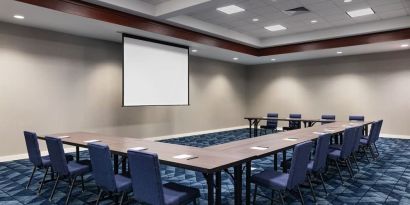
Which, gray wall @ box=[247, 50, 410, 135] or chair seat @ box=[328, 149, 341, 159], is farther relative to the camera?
gray wall @ box=[247, 50, 410, 135]

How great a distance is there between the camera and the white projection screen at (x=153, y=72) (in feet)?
22.5

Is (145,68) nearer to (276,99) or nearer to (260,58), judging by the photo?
(260,58)

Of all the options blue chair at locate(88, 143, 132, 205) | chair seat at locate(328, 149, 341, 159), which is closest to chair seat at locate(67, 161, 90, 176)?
blue chair at locate(88, 143, 132, 205)

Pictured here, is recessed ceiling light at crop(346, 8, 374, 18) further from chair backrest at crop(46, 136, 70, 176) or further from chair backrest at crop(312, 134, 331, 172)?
chair backrest at crop(46, 136, 70, 176)

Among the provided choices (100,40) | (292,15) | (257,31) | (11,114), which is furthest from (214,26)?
(11,114)

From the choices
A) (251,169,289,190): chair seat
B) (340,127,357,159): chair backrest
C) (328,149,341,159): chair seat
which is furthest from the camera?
(328,149,341,159): chair seat

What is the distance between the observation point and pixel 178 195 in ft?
8.20

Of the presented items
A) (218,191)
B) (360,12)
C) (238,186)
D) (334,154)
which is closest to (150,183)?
(218,191)

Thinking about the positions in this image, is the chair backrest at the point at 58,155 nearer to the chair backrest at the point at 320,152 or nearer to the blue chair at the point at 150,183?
the blue chair at the point at 150,183

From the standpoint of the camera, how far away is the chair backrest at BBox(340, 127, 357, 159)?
4209 millimetres

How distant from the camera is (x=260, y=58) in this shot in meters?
10.6

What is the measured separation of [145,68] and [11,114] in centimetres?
305

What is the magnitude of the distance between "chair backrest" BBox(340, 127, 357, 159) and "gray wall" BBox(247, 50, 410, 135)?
20.1 feet

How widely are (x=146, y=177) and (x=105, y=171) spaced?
657mm
